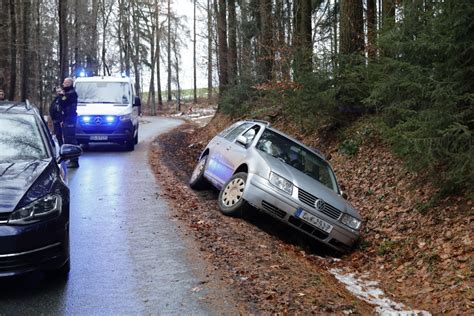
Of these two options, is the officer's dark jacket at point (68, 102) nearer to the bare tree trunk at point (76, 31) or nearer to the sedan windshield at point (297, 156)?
the sedan windshield at point (297, 156)

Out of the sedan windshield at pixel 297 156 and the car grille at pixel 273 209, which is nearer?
the car grille at pixel 273 209

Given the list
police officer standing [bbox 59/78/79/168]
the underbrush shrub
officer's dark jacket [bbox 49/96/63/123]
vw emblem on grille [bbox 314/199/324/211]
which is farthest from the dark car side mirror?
the underbrush shrub

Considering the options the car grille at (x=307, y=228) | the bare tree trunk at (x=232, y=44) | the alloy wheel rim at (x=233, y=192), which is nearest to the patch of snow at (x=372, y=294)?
the car grille at (x=307, y=228)

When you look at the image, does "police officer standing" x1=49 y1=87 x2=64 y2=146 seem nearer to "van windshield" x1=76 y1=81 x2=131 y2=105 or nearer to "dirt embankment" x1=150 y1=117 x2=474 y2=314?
"van windshield" x1=76 y1=81 x2=131 y2=105

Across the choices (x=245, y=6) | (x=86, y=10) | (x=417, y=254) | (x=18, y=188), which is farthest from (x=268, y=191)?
(x=86, y=10)

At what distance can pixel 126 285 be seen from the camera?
208 inches

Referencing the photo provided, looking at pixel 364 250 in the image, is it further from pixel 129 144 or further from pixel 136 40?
pixel 136 40

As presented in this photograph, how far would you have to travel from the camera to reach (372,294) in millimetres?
6230

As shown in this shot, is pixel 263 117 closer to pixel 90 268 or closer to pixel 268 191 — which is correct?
pixel 268 191

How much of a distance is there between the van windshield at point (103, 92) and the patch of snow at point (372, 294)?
12.0 meters

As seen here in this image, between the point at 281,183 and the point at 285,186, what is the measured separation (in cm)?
8

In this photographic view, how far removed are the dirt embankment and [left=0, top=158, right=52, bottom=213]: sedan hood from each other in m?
2.22

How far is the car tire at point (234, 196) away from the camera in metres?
8.10

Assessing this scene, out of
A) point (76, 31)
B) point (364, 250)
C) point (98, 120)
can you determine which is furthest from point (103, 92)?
point (76, 31)
